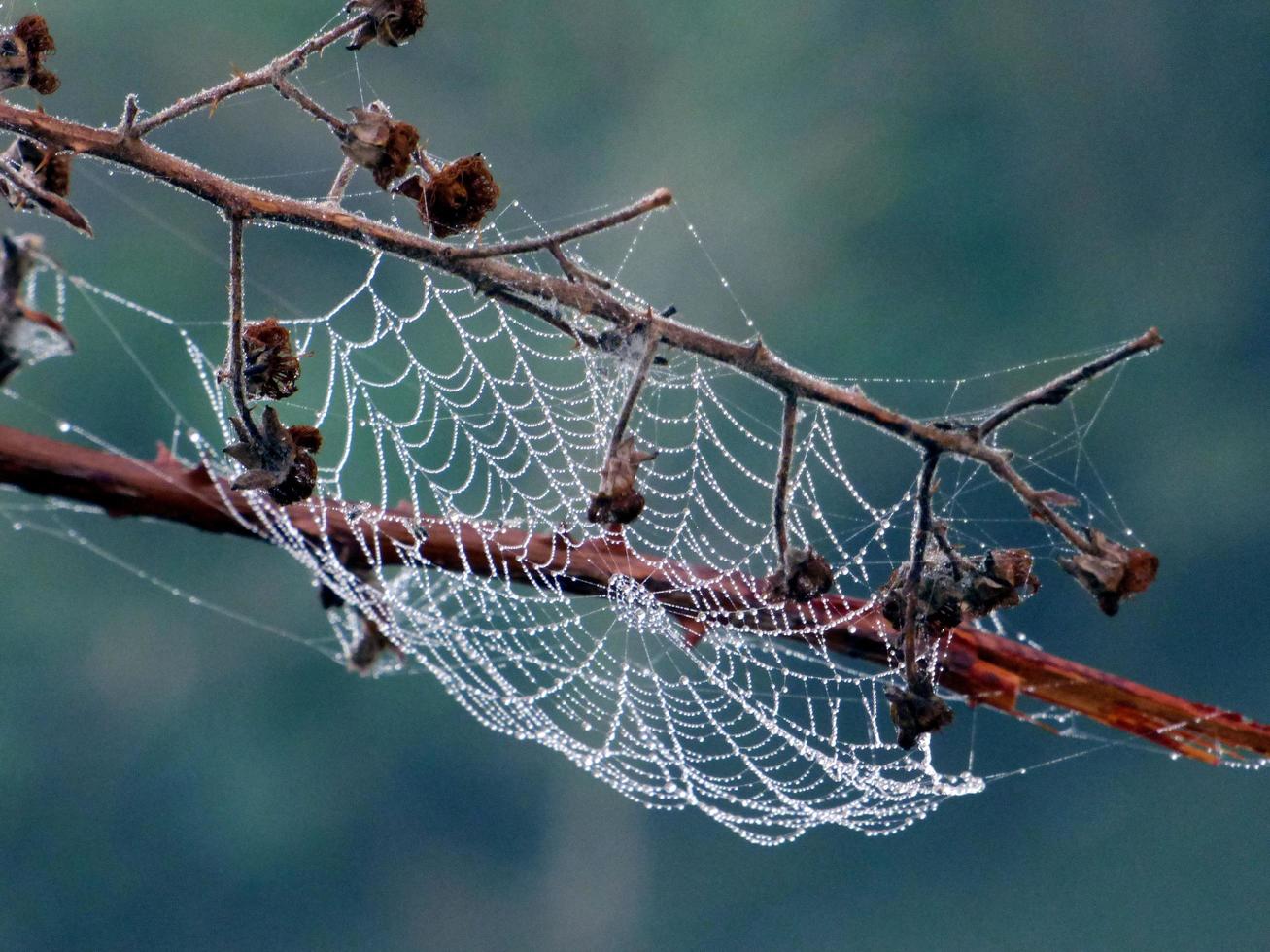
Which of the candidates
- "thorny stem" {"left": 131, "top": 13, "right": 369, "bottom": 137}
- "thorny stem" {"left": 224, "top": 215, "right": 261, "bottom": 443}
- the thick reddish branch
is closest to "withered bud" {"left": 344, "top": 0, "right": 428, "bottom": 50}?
"thorny stem" {"left": 131, "top": 13, "right": 369, "bottom": 137}

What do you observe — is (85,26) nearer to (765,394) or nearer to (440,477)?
(440,477)

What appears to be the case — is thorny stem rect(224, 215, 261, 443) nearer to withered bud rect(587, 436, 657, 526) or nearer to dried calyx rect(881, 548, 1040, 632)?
withered bud rect(587, 436, 657, 526)

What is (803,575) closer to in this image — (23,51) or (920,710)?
(920,710)

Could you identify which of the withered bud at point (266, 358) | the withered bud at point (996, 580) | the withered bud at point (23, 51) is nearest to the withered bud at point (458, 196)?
the withered bud at point (266, 358)

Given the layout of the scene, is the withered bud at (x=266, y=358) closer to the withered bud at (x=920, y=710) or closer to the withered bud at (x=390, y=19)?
the withered bud at (x=390, y=19)

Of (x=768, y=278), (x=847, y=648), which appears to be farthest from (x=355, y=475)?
(x=847, y=648)
